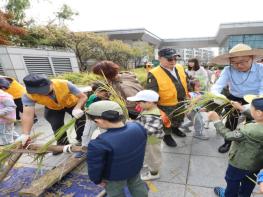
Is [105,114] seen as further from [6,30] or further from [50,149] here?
[6,30]

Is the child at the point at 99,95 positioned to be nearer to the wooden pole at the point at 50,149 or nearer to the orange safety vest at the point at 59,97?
the orange safety vest at the point at 59,97

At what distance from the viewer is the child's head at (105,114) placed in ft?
5.60

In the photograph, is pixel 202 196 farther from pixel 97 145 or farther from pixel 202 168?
pixel 97 145

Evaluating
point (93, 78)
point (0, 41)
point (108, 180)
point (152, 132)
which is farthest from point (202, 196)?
point (0, 41)

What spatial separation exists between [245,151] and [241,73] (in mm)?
1386

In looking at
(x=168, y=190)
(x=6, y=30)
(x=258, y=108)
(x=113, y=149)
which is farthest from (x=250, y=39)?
(x=113, y=149)

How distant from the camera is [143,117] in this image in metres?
2.73

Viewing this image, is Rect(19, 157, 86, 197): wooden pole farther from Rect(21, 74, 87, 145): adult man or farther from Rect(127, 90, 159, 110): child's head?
Rect(127, 90, 159, 110): child's head

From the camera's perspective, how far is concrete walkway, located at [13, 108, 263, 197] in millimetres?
2689

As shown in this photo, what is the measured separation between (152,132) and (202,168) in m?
1.00

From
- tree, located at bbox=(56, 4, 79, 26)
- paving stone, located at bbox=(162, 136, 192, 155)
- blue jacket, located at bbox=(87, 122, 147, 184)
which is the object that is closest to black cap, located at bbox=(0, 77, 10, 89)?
paving stone, located at bbox=(162, 136, 192, 155)

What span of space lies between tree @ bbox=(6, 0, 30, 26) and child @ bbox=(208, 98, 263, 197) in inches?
497

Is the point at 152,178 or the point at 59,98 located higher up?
the point at 59,98

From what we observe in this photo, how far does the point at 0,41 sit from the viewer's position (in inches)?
354
